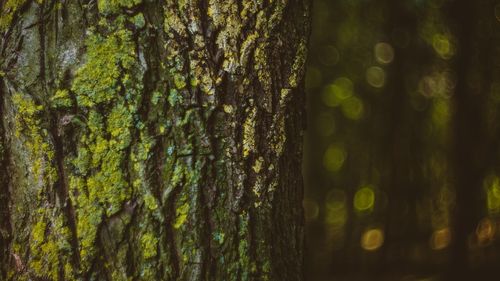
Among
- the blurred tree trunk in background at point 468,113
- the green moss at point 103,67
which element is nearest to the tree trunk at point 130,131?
the green moss at point 103,67

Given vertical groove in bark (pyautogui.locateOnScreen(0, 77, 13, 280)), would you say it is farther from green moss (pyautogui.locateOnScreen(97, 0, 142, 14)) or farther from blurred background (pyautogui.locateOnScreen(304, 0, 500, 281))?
blurred background (pyautogui.locateOnScreen(304, 0, 500, 281))

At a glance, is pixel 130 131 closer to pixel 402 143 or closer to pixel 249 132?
pixel 249 132

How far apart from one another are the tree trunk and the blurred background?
3.33m

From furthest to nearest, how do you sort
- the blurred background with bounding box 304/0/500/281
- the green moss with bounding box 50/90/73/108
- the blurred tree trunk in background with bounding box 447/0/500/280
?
the blurred background with bounding box 304/0/500/281 < the blurred tree trunk in background with bounding box 447/0/500/280 < the green moss with bounding box 50/90/73/108

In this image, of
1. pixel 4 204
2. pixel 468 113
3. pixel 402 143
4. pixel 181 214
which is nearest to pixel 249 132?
pixel 181 214

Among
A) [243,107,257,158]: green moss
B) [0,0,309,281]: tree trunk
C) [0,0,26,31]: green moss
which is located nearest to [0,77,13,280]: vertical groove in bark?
[0,0,309,281]: tree trunk

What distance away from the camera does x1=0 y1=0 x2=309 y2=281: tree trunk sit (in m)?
0.96

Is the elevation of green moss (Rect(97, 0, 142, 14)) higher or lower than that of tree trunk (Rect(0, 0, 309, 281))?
higher

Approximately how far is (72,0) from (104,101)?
21 cm

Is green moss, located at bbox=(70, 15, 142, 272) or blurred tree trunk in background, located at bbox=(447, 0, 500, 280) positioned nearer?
green moss, located at bbox=(70, 15, 142, 272)

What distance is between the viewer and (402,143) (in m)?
4.77

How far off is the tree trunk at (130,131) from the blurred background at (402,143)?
333cm

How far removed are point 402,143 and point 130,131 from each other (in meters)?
4.19

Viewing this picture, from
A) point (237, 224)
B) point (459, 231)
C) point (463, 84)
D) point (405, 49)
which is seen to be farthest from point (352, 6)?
point (237, 224)
